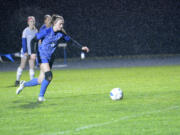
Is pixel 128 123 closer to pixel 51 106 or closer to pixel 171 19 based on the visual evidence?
pixel 51 106

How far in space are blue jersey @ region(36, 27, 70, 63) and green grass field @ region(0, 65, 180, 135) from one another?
95 cm

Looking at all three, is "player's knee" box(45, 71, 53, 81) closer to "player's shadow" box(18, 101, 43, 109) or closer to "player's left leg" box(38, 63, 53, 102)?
"player's left leg" box(38, 63, 53, 102)

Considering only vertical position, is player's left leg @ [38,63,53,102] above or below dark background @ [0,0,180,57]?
above

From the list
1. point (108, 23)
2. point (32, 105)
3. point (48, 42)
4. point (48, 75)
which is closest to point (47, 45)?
point (48, 42)

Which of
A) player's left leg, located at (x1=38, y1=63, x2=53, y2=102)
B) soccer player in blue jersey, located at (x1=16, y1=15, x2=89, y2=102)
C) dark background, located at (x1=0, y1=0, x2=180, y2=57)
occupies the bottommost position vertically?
dark background, located at (x1=0, y1=0, x2=180, y2=57)

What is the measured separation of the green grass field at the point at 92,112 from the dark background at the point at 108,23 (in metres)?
14.0

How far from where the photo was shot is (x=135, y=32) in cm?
2597

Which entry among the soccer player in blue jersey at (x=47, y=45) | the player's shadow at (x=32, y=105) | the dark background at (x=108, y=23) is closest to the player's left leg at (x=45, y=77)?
the soccer player in blue jersey at (x=47, y=45)

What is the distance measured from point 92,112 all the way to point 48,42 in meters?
2.32

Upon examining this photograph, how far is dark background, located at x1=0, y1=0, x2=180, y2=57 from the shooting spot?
1018 inches

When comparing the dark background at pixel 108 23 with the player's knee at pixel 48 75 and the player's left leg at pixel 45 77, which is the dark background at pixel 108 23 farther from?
the player's knee at pixel 48 75

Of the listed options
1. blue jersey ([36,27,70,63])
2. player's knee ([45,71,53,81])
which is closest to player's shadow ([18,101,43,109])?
player's knee ([45,71,53,81])

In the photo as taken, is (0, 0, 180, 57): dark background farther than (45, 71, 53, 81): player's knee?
Yes

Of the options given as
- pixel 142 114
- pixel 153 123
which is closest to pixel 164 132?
pixel 153 123
